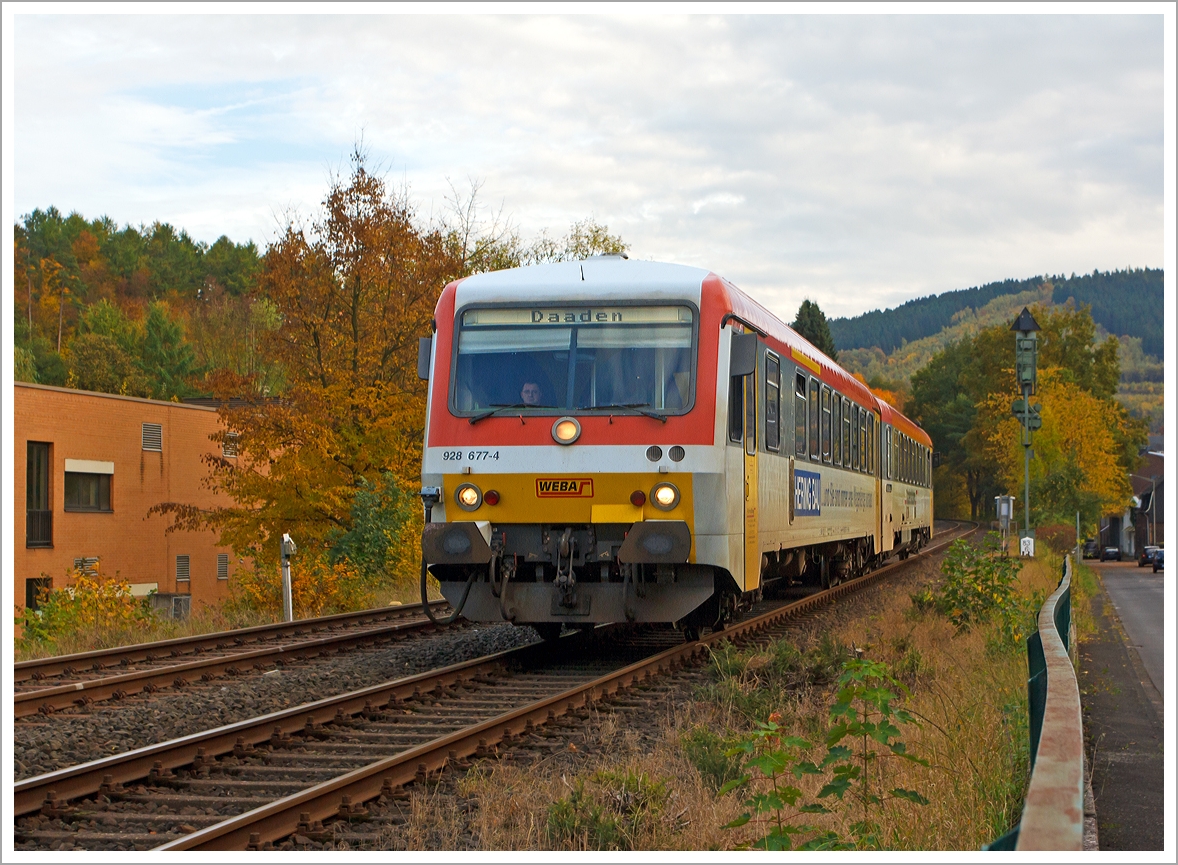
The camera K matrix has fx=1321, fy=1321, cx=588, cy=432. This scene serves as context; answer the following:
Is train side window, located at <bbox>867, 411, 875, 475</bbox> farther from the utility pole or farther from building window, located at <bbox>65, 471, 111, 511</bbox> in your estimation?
building window, located at <bbox>65, 471, 111, 511</bbox>

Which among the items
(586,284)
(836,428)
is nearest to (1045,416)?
(836,428)

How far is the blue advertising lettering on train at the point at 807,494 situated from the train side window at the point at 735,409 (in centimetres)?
304

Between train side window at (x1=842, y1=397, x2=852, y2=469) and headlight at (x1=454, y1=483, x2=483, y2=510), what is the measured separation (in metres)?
8.63

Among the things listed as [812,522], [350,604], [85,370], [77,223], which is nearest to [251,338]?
[85,370]

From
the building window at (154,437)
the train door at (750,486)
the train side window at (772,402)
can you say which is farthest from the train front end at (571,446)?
the building window at (154,437)

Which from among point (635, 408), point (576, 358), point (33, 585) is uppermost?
point (576, 358)

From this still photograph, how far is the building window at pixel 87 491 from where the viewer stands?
39.2m

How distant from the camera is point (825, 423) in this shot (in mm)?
17156

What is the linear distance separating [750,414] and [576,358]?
1911mm

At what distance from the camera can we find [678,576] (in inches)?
464

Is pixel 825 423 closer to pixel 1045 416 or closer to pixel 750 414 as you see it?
pixel 750 414

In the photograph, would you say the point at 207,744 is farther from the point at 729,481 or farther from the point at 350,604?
the point at 350,604

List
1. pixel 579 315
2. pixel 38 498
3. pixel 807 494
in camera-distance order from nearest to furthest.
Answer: pixel 579 315 → pixel 807 494 → pixel 38 498

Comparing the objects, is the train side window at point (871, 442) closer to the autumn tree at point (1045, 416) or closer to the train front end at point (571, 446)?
the train front end at point (571, 446)
